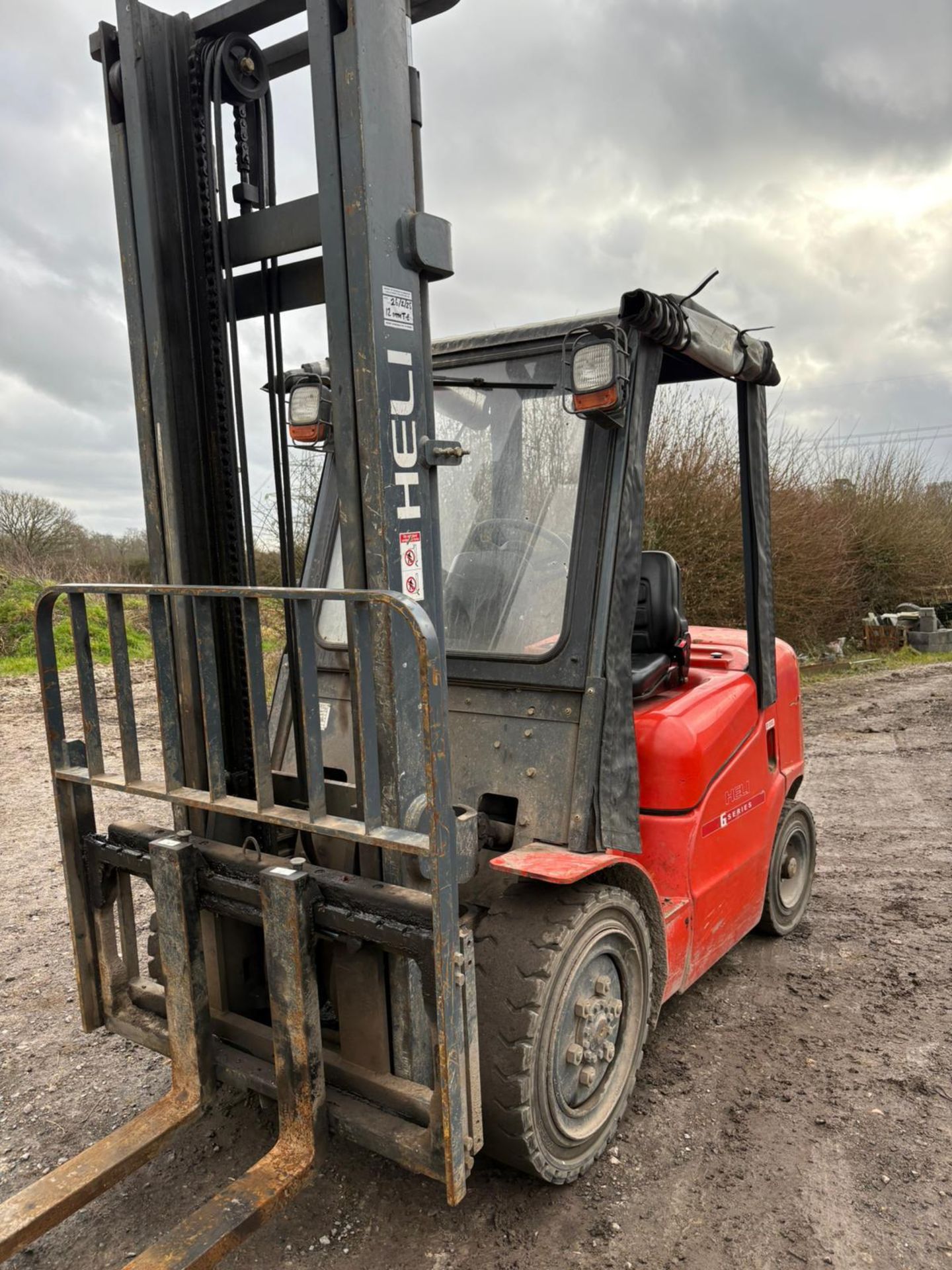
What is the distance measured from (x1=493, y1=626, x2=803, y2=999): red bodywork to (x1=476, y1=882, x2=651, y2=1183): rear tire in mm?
132

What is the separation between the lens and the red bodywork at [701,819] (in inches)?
121

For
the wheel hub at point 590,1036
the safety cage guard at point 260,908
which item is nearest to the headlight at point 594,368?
the safety cage guard at point 260,908

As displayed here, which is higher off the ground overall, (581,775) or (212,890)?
(581,775)

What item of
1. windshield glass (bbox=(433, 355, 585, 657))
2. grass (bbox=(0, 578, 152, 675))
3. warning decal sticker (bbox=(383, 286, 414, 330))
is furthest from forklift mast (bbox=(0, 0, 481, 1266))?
grass (bbox=(0, 578, 152, 675))

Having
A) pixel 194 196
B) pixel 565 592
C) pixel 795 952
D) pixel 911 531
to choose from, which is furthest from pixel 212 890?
pixel 911 531

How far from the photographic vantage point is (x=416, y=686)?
240 cm

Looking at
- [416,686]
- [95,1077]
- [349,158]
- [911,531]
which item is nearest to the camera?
[349,158]

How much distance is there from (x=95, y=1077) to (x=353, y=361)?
2.72 meters

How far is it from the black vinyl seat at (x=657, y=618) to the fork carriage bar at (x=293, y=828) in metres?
1.26

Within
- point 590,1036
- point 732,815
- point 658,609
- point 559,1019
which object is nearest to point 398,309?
point 658,609

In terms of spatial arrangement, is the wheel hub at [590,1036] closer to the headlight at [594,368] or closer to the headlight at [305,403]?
the headlight at [594,368]

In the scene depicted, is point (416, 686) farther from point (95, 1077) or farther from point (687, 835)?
point (95, 1077)

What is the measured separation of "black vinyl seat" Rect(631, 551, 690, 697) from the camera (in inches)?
133

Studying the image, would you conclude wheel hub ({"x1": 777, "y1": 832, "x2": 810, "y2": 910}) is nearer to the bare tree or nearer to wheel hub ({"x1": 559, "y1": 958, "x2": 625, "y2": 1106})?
wheel hub ({"x1": 559, "y1": 958, "x2": 625, "y2": 1106})
